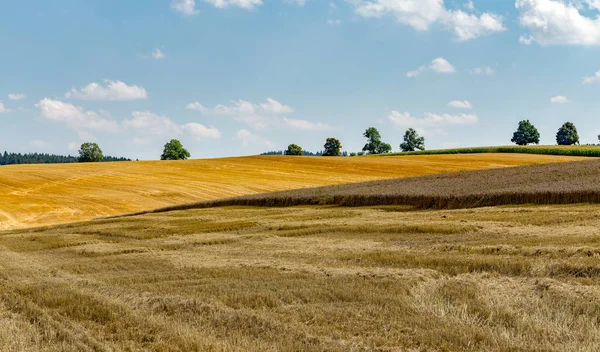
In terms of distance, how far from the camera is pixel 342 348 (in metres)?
7.30

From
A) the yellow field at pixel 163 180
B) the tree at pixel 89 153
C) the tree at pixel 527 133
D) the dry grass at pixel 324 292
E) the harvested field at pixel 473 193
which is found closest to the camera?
the dry grass at pixel 324 292

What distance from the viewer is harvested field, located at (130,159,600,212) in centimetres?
2548

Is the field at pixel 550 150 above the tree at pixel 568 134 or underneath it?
underneath

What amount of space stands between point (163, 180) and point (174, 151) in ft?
265

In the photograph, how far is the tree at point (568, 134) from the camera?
5517 inches

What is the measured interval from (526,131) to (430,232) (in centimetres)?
13875

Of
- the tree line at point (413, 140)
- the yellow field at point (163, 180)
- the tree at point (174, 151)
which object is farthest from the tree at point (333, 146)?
the yellow field at point (163, 180)

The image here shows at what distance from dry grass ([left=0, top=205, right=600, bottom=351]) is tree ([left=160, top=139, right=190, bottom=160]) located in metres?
118

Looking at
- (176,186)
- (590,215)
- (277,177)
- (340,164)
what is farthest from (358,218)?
(340,164)

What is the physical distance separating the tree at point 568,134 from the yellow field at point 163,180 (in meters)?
70.6

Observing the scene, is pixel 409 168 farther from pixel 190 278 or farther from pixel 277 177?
A: pixel 190 278

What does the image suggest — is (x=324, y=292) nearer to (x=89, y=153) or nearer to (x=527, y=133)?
(x=89, y=153)

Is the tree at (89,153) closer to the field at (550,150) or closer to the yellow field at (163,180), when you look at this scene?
the yellow field at (163,180)

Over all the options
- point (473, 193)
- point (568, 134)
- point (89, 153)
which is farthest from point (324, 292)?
point (568, 134)
